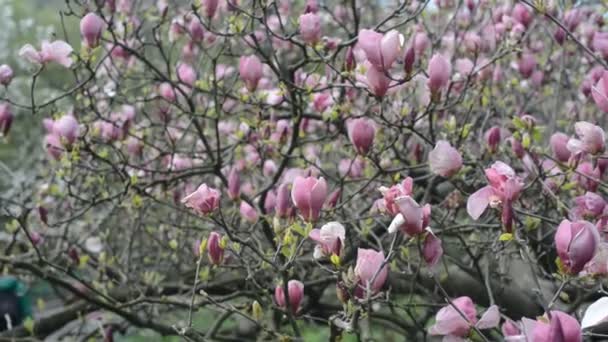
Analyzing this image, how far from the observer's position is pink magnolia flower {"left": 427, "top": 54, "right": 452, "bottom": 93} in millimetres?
1795

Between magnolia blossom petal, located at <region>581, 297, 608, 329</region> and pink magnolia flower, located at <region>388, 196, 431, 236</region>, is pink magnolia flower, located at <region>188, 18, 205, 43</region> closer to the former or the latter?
pink magnolia flower, located at <region>388, 196, 431, 236</region>

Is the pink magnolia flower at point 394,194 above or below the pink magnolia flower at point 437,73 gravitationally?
Result: below

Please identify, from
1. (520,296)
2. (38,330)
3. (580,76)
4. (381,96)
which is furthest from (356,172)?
(38,330)

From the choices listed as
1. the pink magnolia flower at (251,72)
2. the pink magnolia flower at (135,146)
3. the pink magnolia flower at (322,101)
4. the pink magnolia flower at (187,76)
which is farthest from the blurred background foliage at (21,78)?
the pink magnolia flower at (251,72)

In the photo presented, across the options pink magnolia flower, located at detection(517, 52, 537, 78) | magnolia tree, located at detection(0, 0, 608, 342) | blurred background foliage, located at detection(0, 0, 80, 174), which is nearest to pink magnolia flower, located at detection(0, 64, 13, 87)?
magnolia tree, located at detection(0, 0, 608, 342)

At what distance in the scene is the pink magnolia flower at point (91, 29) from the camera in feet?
7.18

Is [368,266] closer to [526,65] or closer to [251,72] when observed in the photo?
[251,72]

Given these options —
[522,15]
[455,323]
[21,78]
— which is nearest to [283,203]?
[455,323]

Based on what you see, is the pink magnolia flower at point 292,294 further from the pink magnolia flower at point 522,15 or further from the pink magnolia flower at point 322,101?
the pink magnolia flower at point 522,15

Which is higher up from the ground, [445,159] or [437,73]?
[437,73]

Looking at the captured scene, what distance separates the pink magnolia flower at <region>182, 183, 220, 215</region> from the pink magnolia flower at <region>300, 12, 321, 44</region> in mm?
596

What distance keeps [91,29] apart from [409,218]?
1283 mm

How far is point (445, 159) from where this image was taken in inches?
65.1

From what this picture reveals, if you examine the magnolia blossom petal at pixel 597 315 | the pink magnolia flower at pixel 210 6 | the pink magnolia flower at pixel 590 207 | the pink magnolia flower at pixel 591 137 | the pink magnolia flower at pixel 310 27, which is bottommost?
the pink magnolia flower at pixel 590 207
